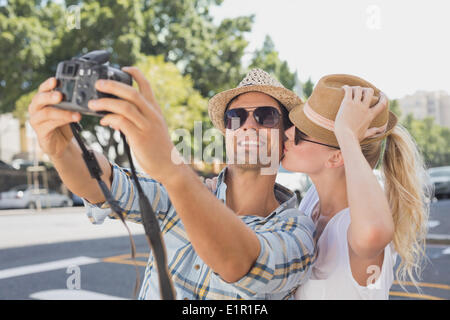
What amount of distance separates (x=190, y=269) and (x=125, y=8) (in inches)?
763

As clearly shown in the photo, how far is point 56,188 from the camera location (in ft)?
87.5

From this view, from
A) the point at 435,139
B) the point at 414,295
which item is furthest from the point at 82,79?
the point at 435,139

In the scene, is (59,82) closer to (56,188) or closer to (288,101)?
(288,101)

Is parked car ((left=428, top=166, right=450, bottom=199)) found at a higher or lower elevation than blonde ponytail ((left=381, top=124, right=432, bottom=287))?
lower

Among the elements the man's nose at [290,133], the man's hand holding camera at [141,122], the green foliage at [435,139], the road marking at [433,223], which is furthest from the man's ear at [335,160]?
the green foliage at [435,139]

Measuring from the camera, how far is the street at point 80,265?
556 cm

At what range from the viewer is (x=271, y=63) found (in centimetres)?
2408

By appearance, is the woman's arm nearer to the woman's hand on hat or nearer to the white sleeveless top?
the woman's hand on hat

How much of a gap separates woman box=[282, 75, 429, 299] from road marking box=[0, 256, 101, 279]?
5.70m

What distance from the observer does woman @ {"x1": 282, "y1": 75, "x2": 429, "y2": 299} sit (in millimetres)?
1258

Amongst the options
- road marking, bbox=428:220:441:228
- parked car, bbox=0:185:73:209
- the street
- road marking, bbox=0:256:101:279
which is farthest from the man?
parked car, bbox=0:185:73:209

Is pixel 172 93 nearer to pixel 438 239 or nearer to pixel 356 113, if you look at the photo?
pixel 438 239

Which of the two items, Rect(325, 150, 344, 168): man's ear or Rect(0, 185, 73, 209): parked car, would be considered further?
Rect(0, 185, 73, 209): parked car

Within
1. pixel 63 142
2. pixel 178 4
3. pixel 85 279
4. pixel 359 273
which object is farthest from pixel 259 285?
pixel 178 4
